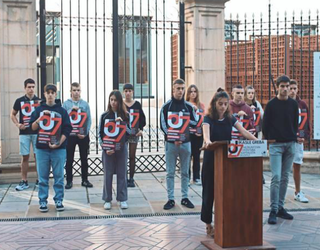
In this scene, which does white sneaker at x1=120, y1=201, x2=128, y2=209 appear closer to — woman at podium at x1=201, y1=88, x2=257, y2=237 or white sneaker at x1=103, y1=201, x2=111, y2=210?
white sneaker at x1=103, y1=201, x2=111, y2=210

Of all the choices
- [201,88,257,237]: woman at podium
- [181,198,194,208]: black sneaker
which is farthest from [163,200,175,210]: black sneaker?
[201,88,257,237]: woman at podium

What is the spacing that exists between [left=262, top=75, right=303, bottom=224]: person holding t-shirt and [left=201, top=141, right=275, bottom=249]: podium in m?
1.22

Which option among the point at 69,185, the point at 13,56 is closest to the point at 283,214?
the point at 69,185

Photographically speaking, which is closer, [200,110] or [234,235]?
[234,235]

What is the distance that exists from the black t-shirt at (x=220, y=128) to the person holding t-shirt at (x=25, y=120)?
12.6 ft

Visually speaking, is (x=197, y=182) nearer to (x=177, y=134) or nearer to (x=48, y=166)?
(x=177, y=134)

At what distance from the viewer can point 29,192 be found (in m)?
8.91

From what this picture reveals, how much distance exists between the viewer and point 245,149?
566cm

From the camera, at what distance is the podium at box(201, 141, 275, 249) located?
18.5ft

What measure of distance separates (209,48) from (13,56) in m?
3.69

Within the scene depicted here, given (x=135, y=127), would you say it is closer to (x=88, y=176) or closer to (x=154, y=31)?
(x=88, y=176)

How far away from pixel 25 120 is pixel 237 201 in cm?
456

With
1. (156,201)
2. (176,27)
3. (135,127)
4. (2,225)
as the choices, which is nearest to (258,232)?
(156,201)

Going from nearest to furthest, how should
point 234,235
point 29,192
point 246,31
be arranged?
point 234,235 → point 29,192 → point 246,31
